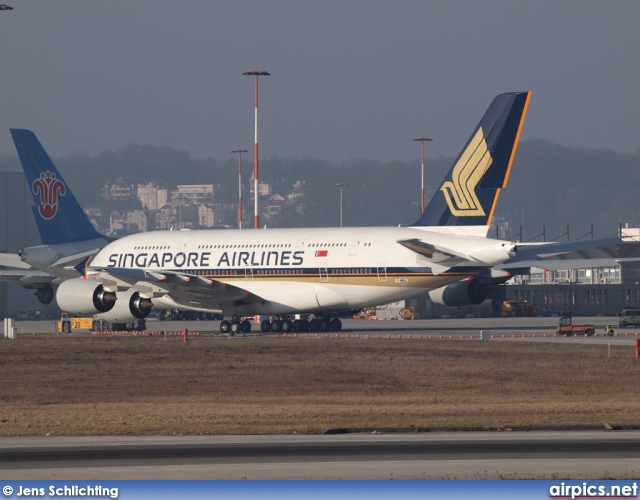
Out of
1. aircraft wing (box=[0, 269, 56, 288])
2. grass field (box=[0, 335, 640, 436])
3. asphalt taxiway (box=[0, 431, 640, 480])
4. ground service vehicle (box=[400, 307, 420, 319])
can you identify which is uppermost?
aircraft wing (box=[0, 269, 56, 288])

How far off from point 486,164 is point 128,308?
1931 centimetres

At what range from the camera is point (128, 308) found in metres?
62.5

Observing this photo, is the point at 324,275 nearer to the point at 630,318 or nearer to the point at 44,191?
the point at 44,191

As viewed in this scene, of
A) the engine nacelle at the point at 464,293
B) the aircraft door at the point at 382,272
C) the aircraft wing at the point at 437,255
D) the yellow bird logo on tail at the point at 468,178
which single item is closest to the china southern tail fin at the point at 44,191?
the aircraft door at the point at 382,272

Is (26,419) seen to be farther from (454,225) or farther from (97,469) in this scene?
(454,225)

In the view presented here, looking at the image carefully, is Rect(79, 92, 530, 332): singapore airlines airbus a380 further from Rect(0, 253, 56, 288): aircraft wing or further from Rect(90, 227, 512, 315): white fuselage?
Rect(0, 253, 56, 288): aircraft wing

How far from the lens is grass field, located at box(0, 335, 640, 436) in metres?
28.2

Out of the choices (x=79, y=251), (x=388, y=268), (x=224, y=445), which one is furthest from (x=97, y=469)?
(x=79, y=251)

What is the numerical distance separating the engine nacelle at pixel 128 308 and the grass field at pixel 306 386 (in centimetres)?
569

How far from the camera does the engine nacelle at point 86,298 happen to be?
62125mm

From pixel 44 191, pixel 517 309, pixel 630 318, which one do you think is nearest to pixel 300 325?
pixel 44 191

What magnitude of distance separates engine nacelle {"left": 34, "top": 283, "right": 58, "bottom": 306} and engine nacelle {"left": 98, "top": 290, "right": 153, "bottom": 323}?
13.8 meters

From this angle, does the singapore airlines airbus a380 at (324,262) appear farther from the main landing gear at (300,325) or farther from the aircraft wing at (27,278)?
the aircraft wing at (27,278)

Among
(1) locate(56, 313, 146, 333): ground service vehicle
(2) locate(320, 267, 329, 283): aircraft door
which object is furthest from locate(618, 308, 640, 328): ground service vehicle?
(1) locate(56, 313, 146, 333): ground service vehicle
